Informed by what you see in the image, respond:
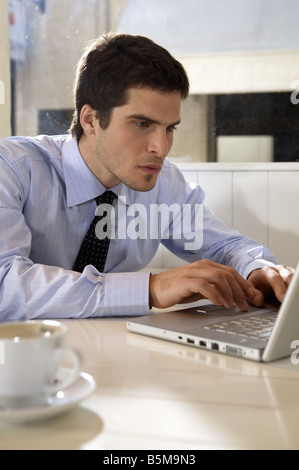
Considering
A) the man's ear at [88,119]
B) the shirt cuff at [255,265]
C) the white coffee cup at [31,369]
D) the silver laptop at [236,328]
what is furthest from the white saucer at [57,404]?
the man's ear at [88,119]

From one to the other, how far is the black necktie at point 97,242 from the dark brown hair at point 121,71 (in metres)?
0.21

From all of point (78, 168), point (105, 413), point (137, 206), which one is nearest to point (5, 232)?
point (78, 168)

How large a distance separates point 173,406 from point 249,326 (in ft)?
1.03

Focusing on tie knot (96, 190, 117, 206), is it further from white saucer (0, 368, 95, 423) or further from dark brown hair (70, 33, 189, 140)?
white saucer (0, 368, 95, 423)

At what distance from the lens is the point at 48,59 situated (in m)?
2.05

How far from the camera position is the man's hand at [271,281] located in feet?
3.66

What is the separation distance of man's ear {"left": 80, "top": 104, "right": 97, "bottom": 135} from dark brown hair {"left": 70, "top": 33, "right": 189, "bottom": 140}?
0.05 ft

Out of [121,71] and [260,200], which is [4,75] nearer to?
[121,71]

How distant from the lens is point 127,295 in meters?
1.07

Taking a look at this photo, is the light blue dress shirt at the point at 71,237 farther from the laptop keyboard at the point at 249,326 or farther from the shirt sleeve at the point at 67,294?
the laptop keyboard at the point at 249,326

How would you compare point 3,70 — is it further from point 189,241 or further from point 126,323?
point 126,323

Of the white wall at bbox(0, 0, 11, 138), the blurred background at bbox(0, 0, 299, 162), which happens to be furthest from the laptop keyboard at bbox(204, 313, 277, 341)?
the white wall at bbox(0, 0, 11, 138)

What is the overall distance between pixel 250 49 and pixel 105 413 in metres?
1.50

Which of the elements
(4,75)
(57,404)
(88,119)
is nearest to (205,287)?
(57,404)
